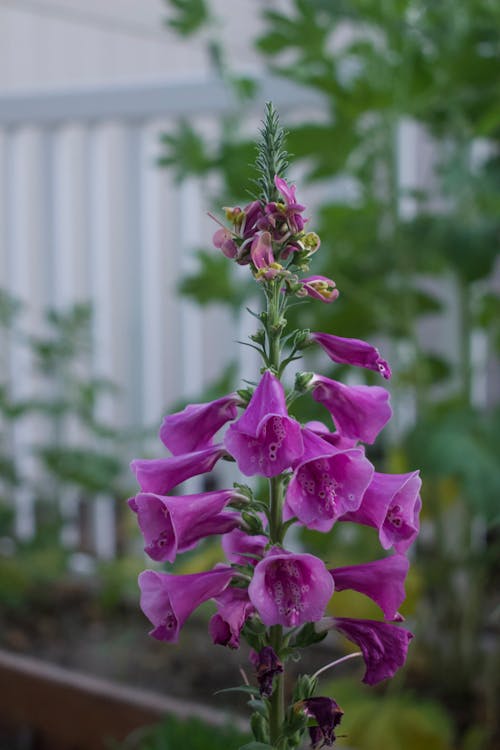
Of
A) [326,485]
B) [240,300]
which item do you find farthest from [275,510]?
[240,300]

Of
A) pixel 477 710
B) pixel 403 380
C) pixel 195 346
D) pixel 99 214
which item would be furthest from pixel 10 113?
pixel 477 710

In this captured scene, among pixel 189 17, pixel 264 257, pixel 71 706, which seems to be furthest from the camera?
pixel 71 706

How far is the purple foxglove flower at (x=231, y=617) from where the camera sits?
1.02 feet

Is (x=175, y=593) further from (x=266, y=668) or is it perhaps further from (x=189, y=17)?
(x=189, y=17)

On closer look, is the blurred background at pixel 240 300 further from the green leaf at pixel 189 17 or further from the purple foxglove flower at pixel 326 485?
the purple foxglove flower at pixel 326 485

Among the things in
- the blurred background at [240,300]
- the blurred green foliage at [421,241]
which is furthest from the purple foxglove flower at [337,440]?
the blurred green foliage at [421,241]

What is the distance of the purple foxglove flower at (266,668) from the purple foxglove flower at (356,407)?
0.27 ft

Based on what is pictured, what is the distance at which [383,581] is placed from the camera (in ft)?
1.12

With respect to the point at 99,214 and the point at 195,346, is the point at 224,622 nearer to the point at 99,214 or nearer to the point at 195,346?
the point at 195,346

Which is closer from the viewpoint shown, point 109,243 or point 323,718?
point 323,718

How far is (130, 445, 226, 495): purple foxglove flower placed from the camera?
347mm

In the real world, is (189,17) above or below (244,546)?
above

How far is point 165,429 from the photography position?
35 centimetres

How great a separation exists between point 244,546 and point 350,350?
3.4 inches
